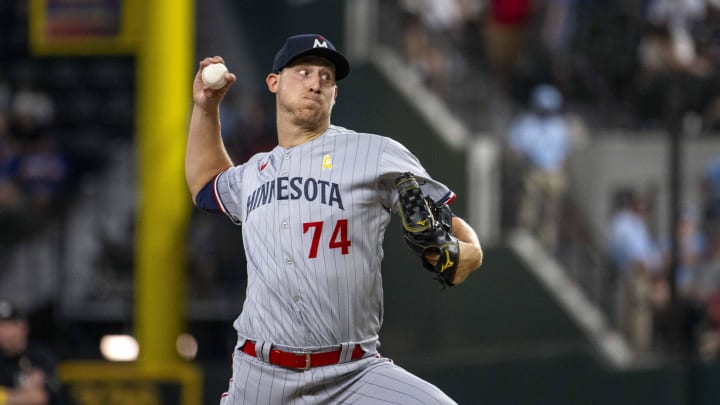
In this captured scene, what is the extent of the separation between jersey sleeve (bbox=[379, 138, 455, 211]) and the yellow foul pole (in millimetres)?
5765

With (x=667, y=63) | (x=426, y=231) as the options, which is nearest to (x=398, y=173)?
(x=426, y=231)

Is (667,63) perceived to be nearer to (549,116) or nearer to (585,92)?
(585,92)

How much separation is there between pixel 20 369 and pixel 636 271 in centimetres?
503

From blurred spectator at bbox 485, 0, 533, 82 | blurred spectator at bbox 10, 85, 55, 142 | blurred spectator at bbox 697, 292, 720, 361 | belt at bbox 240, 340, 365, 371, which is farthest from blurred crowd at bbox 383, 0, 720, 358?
belt at bbox 240, 340, 365, 371

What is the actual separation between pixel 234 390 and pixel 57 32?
5.83m

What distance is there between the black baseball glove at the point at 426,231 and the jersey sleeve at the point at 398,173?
0.35 feet

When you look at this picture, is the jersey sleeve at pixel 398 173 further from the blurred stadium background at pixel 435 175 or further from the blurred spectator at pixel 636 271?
the blurred spectator at pixel 636 271

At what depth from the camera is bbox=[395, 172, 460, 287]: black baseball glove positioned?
182 inches

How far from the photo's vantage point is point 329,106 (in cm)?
505

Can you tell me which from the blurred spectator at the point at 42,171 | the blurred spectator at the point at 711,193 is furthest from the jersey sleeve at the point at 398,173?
the blurred spectator at the point at 42,171

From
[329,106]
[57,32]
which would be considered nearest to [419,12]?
[57,32]

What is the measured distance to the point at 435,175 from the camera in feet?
43.9

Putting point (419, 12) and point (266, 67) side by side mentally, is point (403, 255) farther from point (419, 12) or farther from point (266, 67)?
point (266, 67)

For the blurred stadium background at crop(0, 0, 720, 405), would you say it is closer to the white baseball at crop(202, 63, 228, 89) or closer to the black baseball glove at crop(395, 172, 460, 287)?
the white baseball at crop(202, 63, 228, 89)
